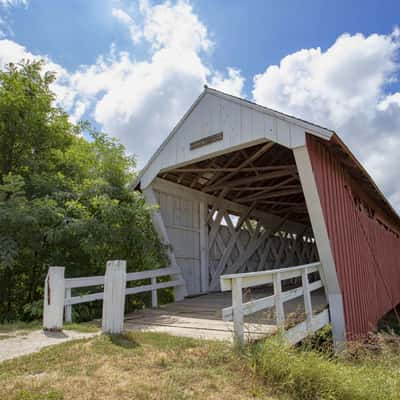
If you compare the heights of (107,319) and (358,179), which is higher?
(358,179)

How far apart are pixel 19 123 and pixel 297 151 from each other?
535 cm

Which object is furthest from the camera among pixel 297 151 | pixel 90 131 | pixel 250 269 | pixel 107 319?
pixel 250 269

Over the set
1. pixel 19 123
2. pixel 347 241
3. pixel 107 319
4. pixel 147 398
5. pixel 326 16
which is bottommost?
pixel 147 398

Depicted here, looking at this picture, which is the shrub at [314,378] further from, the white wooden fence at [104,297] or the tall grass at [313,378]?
the white wooden fence at [104,297]

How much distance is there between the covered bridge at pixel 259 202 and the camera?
539 cm

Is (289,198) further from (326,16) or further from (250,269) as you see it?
(326,16)

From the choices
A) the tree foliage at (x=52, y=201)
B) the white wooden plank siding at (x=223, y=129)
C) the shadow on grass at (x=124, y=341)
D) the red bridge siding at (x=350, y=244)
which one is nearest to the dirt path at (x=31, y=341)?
the shadow on grass at (x=124, y=341)

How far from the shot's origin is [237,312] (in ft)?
10.3

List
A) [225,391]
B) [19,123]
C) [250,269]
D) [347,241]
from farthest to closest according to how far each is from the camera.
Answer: [250,269]
[19,123]
[347,241]
[225,391]

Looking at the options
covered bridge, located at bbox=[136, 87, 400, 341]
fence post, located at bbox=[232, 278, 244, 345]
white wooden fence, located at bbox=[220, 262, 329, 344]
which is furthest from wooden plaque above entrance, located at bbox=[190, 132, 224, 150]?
fence post, located at bbox=[232, 278, 244, 345]

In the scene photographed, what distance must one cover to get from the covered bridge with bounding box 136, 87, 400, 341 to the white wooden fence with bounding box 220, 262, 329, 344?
0.12ft

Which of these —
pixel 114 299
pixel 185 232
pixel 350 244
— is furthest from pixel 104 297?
pixel 350 244

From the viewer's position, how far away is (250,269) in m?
10.8

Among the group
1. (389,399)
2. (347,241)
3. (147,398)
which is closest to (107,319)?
(147,398)
